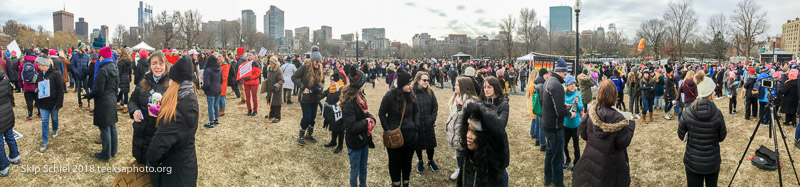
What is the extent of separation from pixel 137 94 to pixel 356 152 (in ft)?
7.93

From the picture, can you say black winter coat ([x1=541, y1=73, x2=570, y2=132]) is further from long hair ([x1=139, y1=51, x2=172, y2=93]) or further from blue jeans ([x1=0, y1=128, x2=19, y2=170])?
blue jeans ([x1=0, y1=128, x2=19, y2=170])

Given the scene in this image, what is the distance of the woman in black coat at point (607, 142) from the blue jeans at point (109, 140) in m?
6.22

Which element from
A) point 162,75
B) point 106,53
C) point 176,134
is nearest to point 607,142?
point 176,134

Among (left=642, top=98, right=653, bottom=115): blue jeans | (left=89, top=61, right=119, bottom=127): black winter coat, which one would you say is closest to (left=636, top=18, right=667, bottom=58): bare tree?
(left=642, top=98, right=653, bottom=115): blue jeans

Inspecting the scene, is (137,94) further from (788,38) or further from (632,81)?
(788,38)

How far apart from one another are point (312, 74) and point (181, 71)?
4.07 metres

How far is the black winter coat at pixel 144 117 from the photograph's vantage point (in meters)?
3.44

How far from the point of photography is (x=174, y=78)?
3.14 meters

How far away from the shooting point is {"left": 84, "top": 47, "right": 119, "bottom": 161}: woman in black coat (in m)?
5.25

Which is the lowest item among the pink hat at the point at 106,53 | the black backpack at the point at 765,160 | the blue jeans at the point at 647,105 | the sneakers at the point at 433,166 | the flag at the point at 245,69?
the sneakers at the point at 433,166

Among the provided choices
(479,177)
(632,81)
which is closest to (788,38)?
(632,81)

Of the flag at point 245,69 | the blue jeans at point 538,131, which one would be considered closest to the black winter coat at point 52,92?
the flag at point 245,69

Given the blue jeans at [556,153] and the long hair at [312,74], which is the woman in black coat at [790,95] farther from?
the long hair at [312,74]

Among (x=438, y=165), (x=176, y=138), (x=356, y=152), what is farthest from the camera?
(x=438, y=165)
